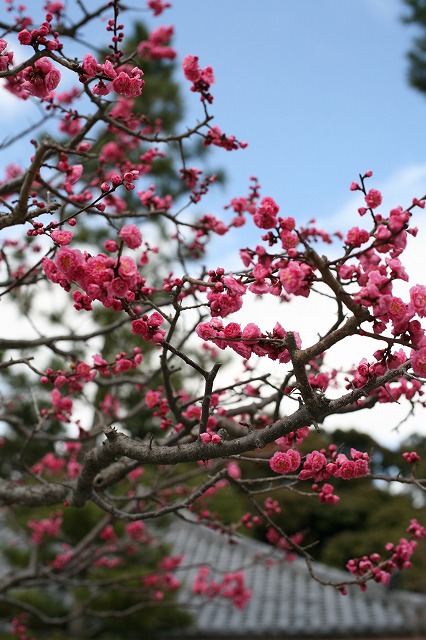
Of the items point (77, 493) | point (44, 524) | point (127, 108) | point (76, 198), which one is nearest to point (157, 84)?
point (127, 108)

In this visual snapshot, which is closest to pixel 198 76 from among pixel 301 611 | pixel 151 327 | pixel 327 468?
pixel 151 327

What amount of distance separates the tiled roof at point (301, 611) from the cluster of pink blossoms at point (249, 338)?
7.53 metres

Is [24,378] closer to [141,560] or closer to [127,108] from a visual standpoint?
[141,560]

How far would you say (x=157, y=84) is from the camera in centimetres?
1683

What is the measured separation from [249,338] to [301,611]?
1020cm

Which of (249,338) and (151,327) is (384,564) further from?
(151,327)

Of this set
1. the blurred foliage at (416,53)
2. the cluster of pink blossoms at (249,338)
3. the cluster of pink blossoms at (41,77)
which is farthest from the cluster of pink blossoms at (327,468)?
the blurred foliage at (416,53)

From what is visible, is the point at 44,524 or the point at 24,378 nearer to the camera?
the point at 44,524

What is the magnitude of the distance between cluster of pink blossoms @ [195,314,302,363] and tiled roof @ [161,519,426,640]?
7.53m

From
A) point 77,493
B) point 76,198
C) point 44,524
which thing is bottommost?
point 77,493

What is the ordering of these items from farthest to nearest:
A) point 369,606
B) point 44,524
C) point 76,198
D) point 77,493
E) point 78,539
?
point 369,606, point 78,539, point 44,524, point 76,198, point 77,493

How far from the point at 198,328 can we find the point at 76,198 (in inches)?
75.2

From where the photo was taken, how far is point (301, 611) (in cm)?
1086

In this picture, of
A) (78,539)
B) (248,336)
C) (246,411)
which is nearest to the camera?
(248,336)
